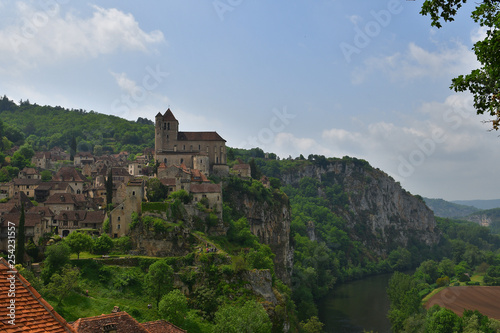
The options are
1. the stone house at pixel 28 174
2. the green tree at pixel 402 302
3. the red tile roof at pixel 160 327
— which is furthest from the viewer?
the stone house at pixel 28 174

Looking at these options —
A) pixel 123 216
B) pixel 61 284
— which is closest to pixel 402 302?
pixel 123 216

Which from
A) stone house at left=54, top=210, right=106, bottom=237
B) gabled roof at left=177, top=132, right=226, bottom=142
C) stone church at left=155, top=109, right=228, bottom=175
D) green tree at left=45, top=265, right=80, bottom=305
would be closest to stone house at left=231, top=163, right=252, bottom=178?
stone church at left=155, top=109, right=228, bottom=175

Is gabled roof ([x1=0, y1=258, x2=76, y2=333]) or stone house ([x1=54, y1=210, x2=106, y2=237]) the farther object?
stone house ([x1=54, y1=210, x2=106, y2=237])

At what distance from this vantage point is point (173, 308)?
4903cm

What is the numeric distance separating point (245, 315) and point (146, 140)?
496 feet

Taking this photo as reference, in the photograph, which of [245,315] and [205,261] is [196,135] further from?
[245,315]

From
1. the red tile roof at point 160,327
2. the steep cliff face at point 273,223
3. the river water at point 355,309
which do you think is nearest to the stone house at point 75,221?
the steep cliff face at point 273,223

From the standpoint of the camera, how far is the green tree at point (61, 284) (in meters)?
49.6

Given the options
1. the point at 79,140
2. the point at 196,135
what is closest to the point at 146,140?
the point at 79,140

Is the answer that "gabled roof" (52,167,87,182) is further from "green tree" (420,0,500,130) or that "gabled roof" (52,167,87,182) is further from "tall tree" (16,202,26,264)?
"green tree" (420,0,500,130)

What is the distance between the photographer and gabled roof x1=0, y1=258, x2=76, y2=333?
7812 mm

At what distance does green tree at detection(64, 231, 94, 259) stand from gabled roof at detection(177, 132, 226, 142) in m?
43.0

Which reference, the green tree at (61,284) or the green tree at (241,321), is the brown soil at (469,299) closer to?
the green tree at (241,321)

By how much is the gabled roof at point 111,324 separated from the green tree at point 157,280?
92.5 feet
